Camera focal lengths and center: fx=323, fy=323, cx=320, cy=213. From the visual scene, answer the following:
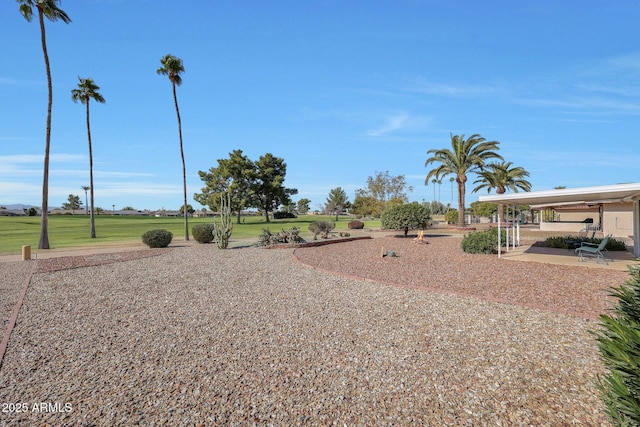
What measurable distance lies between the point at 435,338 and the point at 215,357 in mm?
3411

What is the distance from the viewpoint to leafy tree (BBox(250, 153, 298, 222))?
2500 inches

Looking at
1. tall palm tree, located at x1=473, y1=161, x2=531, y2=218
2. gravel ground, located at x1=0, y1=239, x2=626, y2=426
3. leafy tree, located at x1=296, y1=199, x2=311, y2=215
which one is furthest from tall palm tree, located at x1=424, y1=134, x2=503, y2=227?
leafy tree, located at x1=296, y1=199, x2=311, y2=215

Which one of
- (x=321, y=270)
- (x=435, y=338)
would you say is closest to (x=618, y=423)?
(x=435, y=338)

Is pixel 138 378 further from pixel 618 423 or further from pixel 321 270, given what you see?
pixel 321 270

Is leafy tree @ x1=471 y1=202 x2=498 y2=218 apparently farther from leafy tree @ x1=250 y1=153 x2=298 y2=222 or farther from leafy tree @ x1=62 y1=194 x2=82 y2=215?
leafy tree @ x1=62 y1=194 x2=82 y2=215

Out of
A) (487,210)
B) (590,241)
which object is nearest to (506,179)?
(487,210)

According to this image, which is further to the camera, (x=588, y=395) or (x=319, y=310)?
(x=319, y=310)

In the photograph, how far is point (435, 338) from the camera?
520 centimetres

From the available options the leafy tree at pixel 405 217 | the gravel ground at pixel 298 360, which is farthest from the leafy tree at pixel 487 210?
the gravel ground at pixel 298 360

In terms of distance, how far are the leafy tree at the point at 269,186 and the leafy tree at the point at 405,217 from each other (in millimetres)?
41124

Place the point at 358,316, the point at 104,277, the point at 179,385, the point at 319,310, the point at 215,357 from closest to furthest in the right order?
the point at 179,385 → the point at 215,357 → the point at 358,316 → the point at 319,310 → the point at 104,277

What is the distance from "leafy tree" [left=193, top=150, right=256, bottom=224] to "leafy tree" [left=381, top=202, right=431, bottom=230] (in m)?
39.9

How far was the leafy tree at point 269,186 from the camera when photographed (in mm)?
63500

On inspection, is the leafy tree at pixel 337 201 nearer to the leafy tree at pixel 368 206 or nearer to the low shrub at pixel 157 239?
the leafy tree at pixel 368 206
